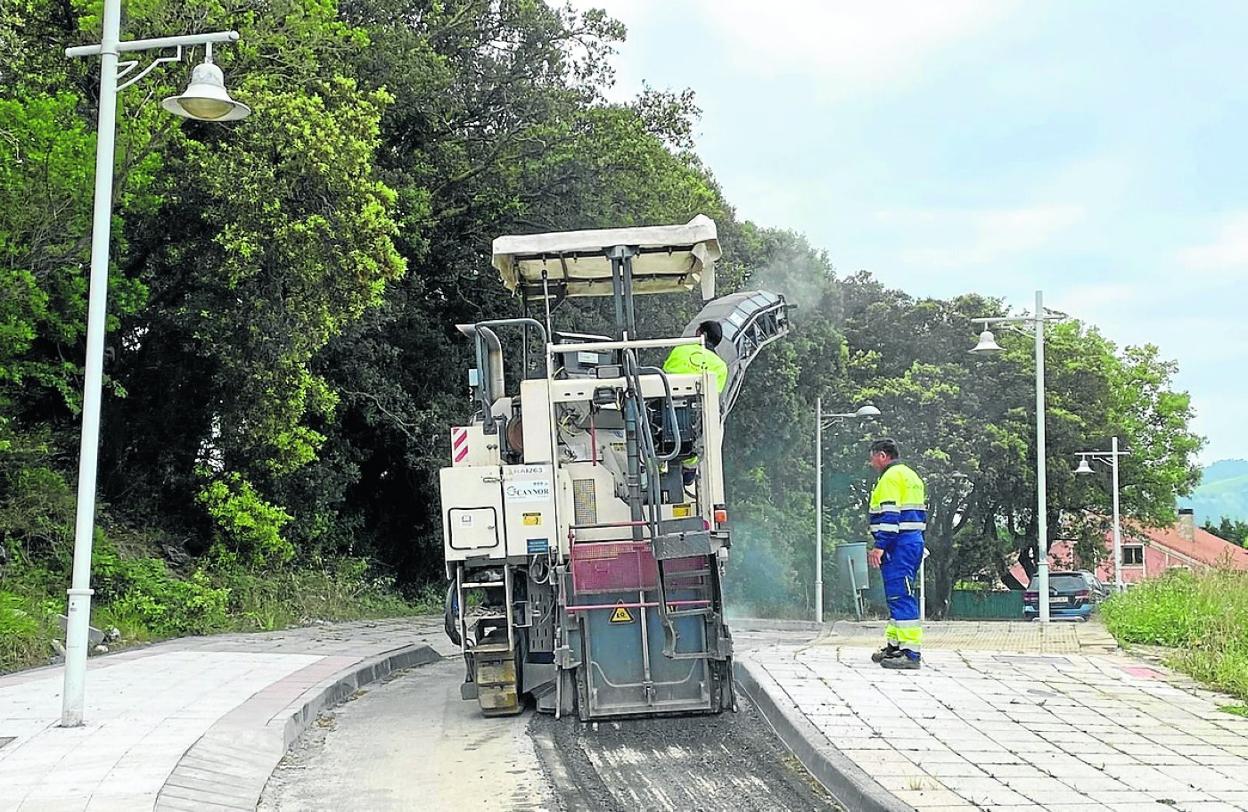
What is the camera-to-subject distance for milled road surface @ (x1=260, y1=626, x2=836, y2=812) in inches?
289

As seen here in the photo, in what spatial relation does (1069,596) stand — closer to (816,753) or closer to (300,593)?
(300,593)

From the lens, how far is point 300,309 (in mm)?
17562

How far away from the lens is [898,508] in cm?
1083

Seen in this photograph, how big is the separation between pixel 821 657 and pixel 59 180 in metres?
9.43

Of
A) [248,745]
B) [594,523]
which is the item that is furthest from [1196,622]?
[248,745]

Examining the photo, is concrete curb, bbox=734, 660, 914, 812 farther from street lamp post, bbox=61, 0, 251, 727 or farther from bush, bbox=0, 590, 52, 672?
bush, bbox=0, 590, 52, 672

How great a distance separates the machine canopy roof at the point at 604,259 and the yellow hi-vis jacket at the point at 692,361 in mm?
802

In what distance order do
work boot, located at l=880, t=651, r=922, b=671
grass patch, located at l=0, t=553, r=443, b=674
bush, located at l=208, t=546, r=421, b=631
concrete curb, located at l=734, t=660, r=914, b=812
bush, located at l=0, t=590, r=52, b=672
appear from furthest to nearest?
bush, located at l=208, t=546, r=421, b=631
grass patch, located at l=0, t=553, r=443, b=674
bush, located at l=0, t=590, r=52, b=672
work boot, located at l=880, t=651, r=922, b=671
concrete curb, located at l=734, t=660, r=914, b=812

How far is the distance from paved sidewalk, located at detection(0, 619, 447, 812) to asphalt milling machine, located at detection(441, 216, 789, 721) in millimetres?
1698

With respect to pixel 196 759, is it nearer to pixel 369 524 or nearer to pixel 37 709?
pixel 37 709

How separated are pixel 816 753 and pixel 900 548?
343 cm

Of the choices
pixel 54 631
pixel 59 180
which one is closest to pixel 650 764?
pixel 54 631

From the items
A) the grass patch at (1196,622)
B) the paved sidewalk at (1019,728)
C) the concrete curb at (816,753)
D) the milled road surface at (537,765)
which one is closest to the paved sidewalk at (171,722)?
the milled road surface at (537,765)

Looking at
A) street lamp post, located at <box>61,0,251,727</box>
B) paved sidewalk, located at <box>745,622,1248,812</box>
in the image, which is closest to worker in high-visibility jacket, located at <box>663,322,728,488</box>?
paved sidewalk, located at <box>745,622,1248,812</box>
